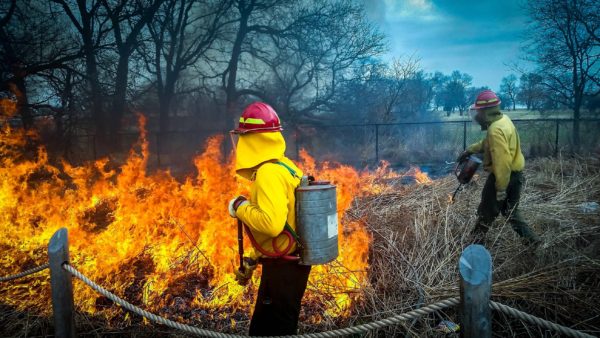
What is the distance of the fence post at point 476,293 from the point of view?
67.2 inches

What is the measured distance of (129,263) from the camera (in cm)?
443

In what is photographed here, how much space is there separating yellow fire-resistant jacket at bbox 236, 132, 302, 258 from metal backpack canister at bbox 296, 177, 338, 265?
6cm

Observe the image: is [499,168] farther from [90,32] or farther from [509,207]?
[90,32]

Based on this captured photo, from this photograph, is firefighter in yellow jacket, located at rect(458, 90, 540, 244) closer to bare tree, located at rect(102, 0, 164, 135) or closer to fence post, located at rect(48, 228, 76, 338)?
fence post, located at rect(48, 228, 76, 338)

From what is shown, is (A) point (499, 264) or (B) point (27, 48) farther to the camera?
(B) point (27, 48)

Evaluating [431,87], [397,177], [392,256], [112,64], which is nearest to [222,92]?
[112,64]

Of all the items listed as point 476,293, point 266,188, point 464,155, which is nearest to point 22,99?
point 266,188

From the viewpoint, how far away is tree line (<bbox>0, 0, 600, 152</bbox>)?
8.19m

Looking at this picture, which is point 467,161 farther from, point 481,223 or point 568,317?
point 568,317

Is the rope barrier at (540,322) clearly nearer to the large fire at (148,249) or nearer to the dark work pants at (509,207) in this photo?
the large fire at (148,249)

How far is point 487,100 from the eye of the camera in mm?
4484

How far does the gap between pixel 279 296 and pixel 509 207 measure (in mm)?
3442

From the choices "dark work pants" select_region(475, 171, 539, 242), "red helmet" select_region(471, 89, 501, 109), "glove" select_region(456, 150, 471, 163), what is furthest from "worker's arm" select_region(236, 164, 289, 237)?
"glove" select_region(456, 150, 471, 163)

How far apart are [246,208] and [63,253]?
1503mm
